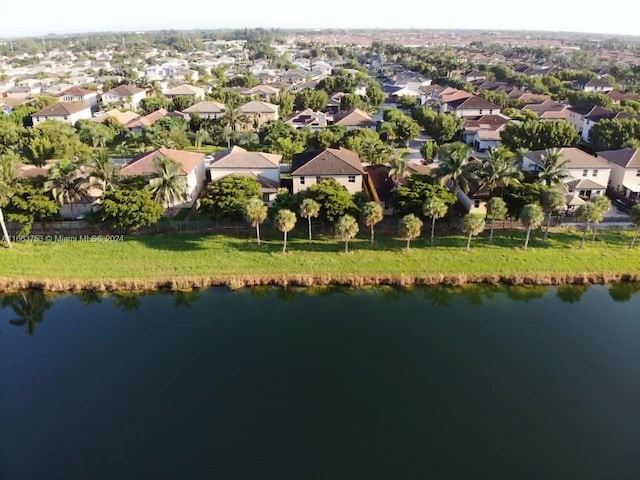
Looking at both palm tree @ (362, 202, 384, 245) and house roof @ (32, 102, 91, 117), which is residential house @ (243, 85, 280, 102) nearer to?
house roof @ (32, 102, 91, 117)

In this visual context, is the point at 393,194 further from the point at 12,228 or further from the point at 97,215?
the point at 12,228

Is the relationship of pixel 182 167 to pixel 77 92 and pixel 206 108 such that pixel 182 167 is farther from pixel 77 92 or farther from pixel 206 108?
pixel 77 92

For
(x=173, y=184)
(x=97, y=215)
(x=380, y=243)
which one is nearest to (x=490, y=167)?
(x=380, y=243)

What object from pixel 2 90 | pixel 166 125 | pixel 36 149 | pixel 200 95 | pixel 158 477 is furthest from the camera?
pixel 2 90

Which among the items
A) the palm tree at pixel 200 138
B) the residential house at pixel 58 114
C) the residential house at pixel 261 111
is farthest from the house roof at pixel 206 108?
the residential house at pixel 58 114

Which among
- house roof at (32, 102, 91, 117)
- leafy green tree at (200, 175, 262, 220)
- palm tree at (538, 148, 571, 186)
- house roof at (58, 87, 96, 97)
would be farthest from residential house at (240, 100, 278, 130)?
palm tree at (538, 148, 571, 186)

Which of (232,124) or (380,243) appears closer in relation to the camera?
(380,243)
